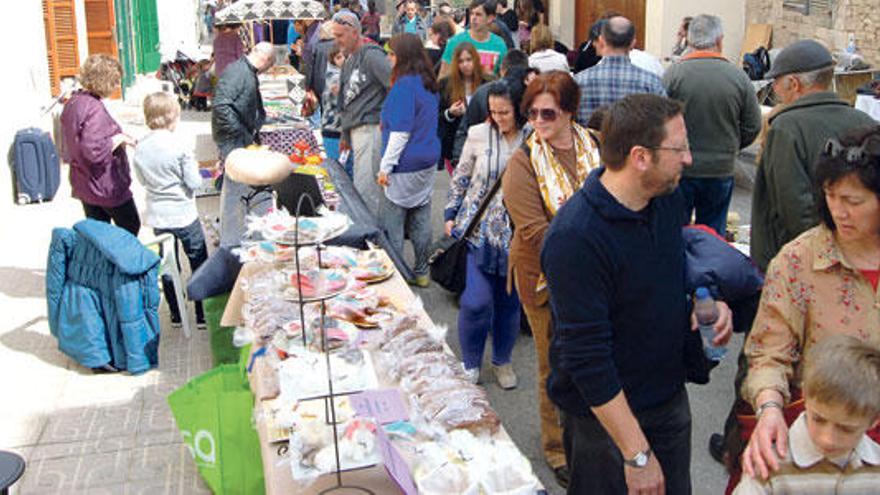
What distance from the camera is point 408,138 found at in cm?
677

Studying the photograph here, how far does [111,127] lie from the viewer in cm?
671

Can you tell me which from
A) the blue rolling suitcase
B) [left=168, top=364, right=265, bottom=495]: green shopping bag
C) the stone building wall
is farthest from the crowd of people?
the stone building wall

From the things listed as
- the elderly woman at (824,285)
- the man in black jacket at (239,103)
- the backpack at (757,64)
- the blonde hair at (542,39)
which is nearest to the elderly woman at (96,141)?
the man in black jacket at (239,103)

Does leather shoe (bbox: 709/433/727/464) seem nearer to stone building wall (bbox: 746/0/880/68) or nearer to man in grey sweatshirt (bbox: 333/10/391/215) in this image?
man in grey sweatshirt (bbox: 333/10/391/215)

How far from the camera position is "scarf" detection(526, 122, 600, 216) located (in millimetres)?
4172

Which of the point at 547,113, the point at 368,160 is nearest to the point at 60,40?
the point at 368,160

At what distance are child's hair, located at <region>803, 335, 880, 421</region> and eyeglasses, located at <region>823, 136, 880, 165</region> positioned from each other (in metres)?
0.55

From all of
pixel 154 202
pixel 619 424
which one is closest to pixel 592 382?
pixel 619 424

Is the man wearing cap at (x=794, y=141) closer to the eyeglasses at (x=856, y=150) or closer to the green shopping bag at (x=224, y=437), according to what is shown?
the eyeglasses at (x=856, y=150)

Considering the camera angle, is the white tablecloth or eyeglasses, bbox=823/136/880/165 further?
the white tablecloth

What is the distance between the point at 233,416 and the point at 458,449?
4.38 ft

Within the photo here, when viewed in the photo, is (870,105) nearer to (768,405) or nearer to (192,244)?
(192,244)

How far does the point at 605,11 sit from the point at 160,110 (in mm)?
12119

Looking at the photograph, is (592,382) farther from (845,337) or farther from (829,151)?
(829,151)
